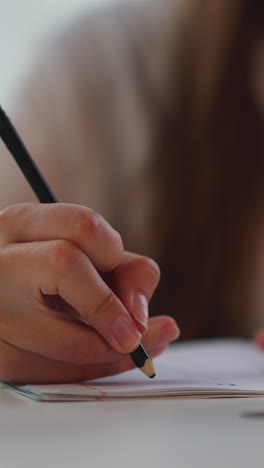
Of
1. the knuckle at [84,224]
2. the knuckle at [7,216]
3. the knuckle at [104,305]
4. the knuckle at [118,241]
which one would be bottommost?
the knuckle at [104,305]

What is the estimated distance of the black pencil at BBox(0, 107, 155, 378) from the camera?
1.18ft

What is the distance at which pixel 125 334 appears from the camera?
0.35 metres

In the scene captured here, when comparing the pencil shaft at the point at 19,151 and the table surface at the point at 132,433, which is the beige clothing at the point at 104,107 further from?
the table surface at the point at 132,433

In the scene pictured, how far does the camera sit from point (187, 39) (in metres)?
1.29

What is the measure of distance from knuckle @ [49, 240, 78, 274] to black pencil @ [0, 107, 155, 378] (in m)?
0.05

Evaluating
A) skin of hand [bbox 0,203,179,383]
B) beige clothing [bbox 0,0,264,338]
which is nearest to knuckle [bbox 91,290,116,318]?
skin of hand [bbox 0,203,179,383]

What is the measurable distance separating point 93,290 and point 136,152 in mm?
728

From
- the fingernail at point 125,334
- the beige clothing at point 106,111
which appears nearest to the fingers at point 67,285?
the fingernail at point 125,334

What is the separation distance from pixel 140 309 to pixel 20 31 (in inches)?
16.8

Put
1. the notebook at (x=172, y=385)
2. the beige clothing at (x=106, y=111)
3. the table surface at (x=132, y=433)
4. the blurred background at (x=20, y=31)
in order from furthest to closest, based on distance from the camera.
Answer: the beige clothing at (x=106, y=111), the blurred background at (x=20, y=31), the notebook at (x=172, y=385), the table surface at (x=132, y=433)

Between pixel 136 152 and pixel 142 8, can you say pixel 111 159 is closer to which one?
pixel 136 152

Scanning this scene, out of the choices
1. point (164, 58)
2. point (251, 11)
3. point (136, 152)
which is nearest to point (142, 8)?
point (164, 58)

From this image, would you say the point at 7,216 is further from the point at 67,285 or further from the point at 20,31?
the point at 20,31

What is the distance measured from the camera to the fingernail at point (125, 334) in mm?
351
